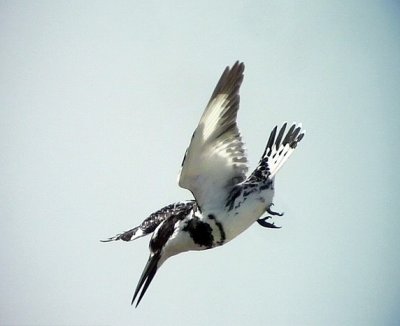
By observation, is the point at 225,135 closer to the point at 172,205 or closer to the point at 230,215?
the point at 230,215

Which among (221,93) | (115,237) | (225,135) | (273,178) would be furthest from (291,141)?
(115,237)

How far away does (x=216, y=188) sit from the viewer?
14.9ft

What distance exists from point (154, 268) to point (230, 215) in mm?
817

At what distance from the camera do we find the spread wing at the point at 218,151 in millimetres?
4039

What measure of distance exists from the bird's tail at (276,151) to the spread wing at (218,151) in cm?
19

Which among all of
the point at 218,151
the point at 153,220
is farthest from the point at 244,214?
the point at 153,220

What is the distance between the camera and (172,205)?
18.4 ft

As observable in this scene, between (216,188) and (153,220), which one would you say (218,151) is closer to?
(216,188)

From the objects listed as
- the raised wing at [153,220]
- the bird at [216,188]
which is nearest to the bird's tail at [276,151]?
the bird at [216,188]

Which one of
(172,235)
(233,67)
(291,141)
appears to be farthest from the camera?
(291,141)

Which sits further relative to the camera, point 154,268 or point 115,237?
point 115,237

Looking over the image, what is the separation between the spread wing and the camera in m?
4.04

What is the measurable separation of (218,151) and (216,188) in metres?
0.32

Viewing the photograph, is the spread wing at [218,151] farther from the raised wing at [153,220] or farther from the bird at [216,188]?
the raised wing at [153,220]
